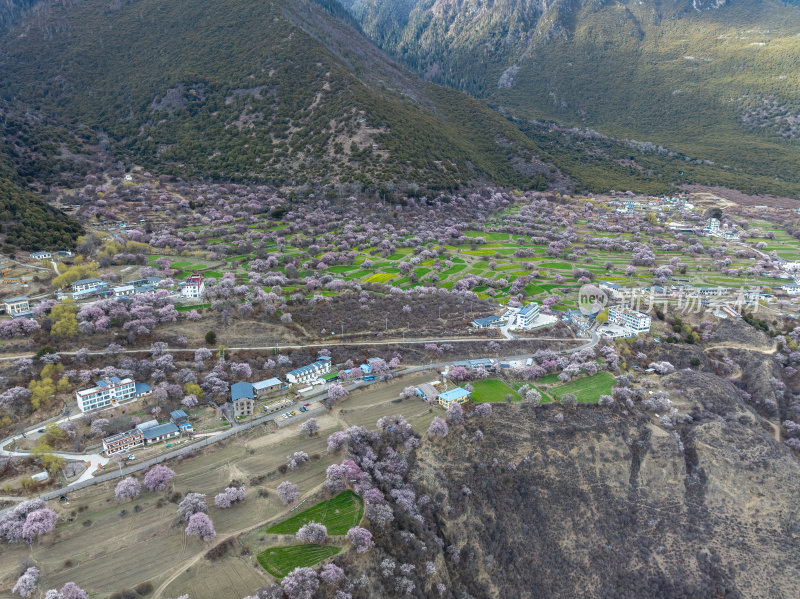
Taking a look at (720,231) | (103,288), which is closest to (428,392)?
(103,288)

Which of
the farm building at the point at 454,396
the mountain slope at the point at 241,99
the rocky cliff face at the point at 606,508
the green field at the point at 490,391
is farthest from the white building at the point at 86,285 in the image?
the mountain slope at the point at 241,99

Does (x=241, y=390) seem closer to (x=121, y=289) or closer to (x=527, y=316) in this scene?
(x=121, y=289)

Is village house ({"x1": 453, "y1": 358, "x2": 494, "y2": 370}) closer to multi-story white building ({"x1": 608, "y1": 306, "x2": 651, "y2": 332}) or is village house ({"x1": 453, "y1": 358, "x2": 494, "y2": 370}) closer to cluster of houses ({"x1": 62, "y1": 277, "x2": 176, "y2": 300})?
multi-story white building ({"x1": 608, "y1": 306, "x2": 651, "y2": 332})

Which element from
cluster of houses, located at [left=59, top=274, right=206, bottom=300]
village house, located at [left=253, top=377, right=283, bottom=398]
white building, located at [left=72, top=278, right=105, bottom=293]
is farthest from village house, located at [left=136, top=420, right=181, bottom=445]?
white building, located at [left=72, top=278, right=105, bottom=293]

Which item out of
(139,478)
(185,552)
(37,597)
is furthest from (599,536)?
(37,597)

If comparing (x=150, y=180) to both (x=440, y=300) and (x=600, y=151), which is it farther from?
(x=600, y=151)
